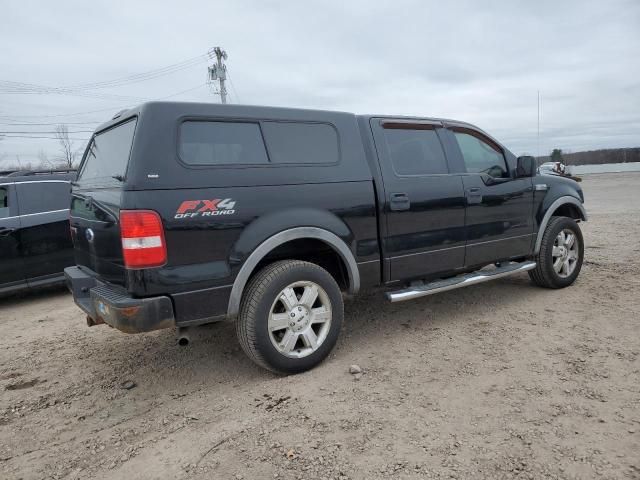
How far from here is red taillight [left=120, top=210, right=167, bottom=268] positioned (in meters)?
2.76

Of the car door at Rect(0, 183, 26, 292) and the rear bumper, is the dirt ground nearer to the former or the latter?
the rear bumper

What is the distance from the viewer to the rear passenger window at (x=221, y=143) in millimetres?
3025

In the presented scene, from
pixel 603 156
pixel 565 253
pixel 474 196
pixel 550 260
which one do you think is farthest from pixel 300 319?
pixel 603 156

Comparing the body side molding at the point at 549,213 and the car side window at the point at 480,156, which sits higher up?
the car side window at the point at 480,156

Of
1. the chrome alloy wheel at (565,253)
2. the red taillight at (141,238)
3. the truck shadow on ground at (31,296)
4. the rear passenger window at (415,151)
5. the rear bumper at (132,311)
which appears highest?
the rear passenger window at (415,151)

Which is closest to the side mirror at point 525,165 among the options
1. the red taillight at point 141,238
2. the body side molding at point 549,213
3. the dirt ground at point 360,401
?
the body side molding at point 549,213

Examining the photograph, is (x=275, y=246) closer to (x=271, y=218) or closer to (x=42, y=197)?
(x=271, y=218)

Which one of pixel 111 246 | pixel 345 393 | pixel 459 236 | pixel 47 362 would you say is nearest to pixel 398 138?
pixel 459 236

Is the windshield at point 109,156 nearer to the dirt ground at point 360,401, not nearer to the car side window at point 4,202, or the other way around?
the dirt ground at point 360,401

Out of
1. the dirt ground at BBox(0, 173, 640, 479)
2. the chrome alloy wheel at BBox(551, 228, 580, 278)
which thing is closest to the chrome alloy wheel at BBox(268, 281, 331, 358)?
the dirt ground at BBox(0, 173, 640, 479)

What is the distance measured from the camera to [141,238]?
2.77m

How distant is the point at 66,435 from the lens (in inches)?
111

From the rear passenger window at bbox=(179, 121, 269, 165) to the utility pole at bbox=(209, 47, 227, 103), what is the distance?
2673cm

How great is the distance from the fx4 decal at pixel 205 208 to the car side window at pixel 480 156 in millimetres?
2512
